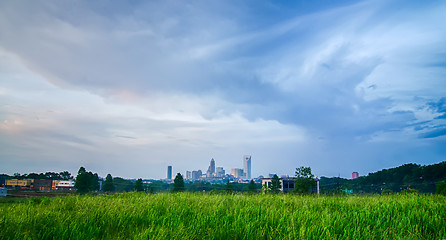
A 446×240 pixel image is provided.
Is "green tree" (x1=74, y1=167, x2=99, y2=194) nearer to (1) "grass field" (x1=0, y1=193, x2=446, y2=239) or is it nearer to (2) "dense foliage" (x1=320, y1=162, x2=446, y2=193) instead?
(2) "dense foliage" (x1=320, y1=162, x2=446, y2=193)

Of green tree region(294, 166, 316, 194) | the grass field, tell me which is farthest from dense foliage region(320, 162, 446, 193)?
the grass field

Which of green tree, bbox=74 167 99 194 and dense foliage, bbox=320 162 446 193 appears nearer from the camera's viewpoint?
dense foliage, bbox=320 162 446 193

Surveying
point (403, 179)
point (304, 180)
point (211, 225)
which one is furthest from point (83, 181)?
point (403, 179)

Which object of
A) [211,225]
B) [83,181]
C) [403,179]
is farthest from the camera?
[83,181]

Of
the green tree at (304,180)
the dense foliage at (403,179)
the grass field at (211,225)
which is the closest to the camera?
the grass field at (211,225)

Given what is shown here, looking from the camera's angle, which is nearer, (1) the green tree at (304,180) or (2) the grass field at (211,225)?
(2) the grass field at (211,225)

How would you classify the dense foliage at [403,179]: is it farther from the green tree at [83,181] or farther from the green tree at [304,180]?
the green tree at [83,181]

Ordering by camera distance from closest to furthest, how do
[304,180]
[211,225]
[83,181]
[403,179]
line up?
1. [211,225]
2. [304,180]
3. [403,179]
4. [83,181]

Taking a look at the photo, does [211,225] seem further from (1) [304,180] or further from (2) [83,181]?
(2) [83,181]

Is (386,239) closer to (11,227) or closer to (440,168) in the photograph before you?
(11,227)

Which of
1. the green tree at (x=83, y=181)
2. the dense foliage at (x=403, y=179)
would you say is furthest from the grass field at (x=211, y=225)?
the green tree at (x=83, y=181)

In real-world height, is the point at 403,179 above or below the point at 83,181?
above

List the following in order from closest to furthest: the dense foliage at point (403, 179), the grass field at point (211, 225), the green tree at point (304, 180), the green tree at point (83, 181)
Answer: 1. the grass field at point (211, 225)
2. the green tree at point (304, 180)
3. the dense foliage at point (403, 179)
4. the green tree at point (83, 181)

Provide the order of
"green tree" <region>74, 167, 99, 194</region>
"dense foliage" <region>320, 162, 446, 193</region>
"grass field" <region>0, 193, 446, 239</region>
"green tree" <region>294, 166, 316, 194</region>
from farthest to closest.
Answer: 1. "green tree" <region>74, 167, 99, 194</region>
2. "dense foliage" <region>320, 162, 446, 193</region>
3. "green tree" <region>294, 166, 316, 194</region>
4. "grass field" <region>0, 193, 446, 239</region>
